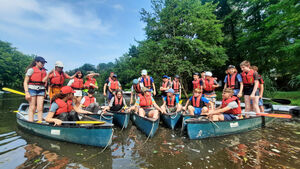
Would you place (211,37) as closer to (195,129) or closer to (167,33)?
(167,33)

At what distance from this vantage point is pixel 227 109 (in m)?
4.31

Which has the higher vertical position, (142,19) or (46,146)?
(142,19)

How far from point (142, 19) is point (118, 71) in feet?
A: 98.8

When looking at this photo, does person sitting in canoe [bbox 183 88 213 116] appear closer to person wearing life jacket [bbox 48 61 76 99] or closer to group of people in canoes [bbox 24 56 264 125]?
group of people in canoes [bbox 24 56 264 125]

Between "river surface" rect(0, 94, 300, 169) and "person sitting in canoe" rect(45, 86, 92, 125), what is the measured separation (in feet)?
2.27

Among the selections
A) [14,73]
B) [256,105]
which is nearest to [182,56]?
[256,105]

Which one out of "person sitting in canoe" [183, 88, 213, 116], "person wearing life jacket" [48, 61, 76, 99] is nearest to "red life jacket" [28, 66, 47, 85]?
"person wearing life jacket" [48, 61, 76, 99]

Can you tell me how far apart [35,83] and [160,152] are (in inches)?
160

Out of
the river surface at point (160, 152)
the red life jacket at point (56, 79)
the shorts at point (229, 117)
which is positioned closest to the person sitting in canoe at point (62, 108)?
the river surface at point (160, 152)

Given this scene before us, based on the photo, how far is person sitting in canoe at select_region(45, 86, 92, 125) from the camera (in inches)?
144

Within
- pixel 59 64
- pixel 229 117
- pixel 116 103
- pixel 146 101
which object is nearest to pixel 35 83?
pixel 59 64

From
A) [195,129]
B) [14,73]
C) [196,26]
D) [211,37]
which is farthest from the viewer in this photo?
[14,73]

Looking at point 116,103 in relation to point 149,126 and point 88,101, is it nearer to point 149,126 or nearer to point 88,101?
point 88,101

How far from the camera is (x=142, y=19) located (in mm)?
17562
